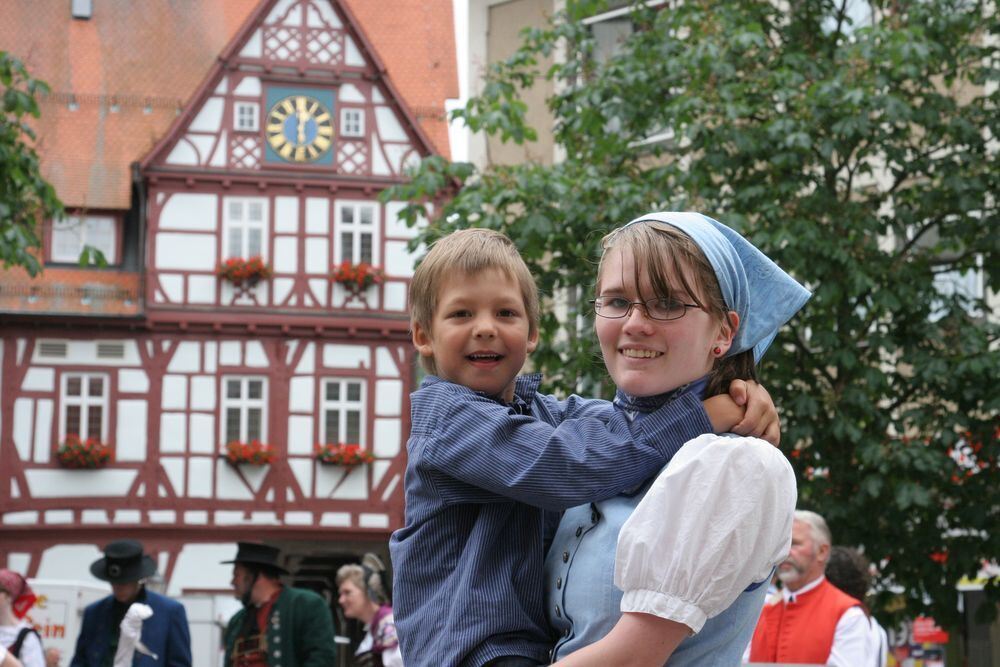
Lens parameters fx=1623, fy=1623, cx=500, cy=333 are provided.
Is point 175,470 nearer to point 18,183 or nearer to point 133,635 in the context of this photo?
point 18,183

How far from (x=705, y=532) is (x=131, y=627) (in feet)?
22.6

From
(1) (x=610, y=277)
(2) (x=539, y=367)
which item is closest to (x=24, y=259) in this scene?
(2) (x=539, y=367)

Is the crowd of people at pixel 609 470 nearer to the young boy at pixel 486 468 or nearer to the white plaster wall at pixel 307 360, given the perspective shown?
the young boy at pixel 486 468

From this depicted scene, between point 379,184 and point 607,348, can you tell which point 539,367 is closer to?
point 607,348

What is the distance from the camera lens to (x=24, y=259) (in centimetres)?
1162

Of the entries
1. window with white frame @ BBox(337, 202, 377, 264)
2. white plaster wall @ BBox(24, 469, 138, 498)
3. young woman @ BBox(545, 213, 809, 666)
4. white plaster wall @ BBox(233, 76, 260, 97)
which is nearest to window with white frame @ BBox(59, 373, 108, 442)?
white plaster wall @ BBox(24, 469, 138, 498)

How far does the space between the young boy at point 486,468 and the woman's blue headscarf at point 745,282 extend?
0.15 m

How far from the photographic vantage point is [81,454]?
26516 mm

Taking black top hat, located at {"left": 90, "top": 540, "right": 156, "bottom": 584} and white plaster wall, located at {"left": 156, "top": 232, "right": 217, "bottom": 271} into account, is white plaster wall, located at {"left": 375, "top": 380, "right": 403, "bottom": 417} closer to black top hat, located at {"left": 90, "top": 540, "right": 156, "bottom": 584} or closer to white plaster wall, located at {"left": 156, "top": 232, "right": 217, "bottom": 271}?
white plaster wall, located at {"left": 156, "top": 232, "right": 217, "bottom": 271}

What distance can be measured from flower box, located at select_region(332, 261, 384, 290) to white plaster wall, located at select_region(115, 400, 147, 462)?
12.9 ft

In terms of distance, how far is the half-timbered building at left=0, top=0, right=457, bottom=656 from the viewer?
1059 inches

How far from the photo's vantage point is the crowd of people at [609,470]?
6.68ft

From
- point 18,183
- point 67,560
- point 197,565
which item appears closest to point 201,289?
point 197,565

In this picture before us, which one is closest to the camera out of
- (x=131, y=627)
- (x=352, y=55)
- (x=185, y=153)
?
(x=131, y=627)
